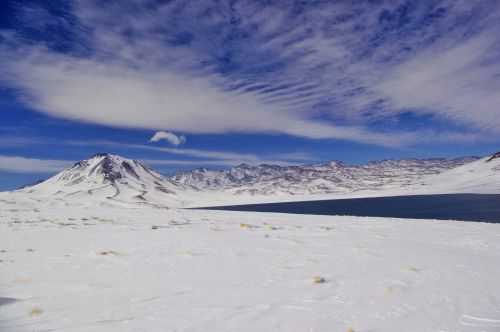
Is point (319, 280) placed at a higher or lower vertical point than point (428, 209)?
lower

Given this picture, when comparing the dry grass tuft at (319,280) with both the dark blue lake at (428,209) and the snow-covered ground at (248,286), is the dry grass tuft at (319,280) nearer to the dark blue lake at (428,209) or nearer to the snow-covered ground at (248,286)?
the snow-covered ground at (248,286)

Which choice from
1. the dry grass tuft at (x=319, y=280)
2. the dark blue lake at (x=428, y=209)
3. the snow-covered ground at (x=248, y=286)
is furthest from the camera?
the dark blue lake at (x=428, y=209)

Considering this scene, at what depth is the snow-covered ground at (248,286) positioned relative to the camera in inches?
225

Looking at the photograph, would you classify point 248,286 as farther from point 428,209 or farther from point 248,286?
point 428,209

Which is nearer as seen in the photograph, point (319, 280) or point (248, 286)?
point (248, 286)

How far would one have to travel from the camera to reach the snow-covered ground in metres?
5.71

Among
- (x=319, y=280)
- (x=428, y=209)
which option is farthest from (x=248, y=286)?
(x=428, y=209)

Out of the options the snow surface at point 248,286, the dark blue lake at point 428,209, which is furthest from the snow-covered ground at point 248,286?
the dark blue lake at point 428,209

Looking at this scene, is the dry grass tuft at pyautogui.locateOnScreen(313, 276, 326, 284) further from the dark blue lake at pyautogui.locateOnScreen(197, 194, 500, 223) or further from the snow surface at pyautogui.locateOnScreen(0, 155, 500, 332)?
the dark blue lake at pyautogui.locateOnScreen(197, 194, 500, 223)

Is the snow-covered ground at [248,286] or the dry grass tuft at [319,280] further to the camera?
the dry grass tuft at [319,280]

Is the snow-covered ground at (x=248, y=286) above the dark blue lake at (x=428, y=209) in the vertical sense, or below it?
below

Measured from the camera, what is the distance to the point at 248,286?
7695 millimetres

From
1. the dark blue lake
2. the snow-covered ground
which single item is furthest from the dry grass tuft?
the dark blue lake

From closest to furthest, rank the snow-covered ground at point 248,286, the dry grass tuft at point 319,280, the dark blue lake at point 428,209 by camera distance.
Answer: the snow-covered ground at point 248,286, the dry grass tuft at point 319,280, the dark blue lake at point 428,209
